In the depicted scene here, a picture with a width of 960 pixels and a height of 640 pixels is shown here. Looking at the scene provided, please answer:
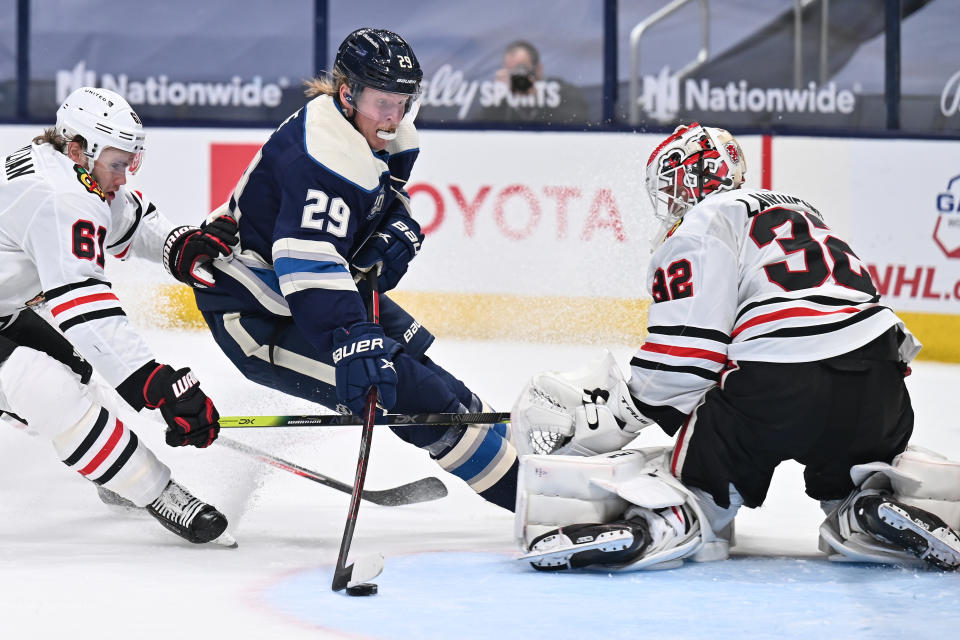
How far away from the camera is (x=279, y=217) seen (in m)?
2.99

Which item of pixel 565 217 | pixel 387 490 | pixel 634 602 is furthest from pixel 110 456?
pixel 565 217

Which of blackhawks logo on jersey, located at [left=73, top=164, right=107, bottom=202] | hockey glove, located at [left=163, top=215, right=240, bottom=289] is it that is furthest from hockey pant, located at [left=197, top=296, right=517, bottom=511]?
blackhawks logo on jersey, located at [left=73, top=164, right=107, bottom=202]

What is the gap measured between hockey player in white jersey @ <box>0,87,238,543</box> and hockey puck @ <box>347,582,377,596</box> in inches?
23.5

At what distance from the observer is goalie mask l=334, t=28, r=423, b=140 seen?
2980 millimetres

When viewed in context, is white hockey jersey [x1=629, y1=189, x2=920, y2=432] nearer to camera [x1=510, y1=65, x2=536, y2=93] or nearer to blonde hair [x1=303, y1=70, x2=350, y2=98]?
blonde hair [x1=303, y1=70, x2=350, y2=98]

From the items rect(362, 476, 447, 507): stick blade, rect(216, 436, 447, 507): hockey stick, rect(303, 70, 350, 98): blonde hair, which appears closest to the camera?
rect(303, 70, 350, 98): blonde hair

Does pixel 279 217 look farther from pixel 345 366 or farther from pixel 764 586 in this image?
pixel 764 586

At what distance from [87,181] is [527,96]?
352 cm

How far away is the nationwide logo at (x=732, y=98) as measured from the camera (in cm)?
591

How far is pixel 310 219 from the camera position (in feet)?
9.57

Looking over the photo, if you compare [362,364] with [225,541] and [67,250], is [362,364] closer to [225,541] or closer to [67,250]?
[225,541]

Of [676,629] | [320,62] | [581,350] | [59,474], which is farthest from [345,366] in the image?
[320,62]

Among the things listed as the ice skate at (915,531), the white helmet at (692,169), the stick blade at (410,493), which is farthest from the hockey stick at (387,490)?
the ice skate at (915,531)

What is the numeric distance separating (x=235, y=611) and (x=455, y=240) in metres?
3.87
